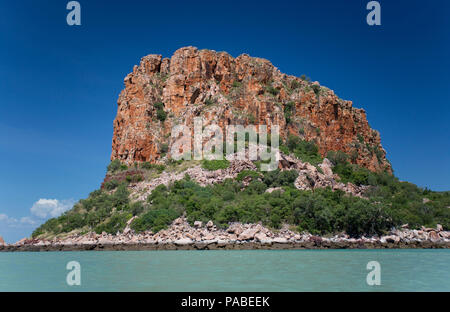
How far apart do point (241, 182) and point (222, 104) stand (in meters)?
18.0

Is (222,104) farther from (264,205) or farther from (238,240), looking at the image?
(238,240)

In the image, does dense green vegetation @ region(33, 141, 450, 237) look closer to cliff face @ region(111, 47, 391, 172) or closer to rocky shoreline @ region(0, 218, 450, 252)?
rocky shoreline @ region(0, 218, 450, 252)

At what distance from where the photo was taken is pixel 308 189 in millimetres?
45656

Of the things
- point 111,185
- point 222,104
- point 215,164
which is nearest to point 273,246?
point 215,164

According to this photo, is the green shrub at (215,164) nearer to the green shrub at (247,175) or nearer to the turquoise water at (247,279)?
the green shrub at (247,175)

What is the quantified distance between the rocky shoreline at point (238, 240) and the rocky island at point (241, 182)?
0.50 ft

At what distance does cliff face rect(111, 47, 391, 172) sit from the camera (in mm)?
60281

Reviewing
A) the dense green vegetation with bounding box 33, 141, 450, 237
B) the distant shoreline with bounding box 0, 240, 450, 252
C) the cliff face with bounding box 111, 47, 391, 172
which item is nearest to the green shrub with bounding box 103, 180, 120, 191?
the dense green vegetation with bounding box 33, 141, 450, 237

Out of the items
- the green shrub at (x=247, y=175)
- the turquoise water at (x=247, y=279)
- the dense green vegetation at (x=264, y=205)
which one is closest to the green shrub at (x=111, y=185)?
the dense green vegetation at (x=264, y=205)

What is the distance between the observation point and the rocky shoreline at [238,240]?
33.7m

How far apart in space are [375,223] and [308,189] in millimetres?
Result: 10034

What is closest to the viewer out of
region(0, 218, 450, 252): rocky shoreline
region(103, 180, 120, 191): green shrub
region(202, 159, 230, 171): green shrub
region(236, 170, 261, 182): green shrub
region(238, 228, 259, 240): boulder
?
region(0, 218, 450, 252): rocky shoreline

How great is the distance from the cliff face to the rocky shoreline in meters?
20.9
